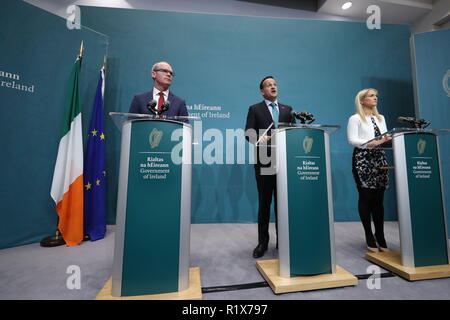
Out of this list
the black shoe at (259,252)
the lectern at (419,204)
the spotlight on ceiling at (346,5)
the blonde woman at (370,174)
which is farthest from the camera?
the spotlight on ceiling at (346,5)

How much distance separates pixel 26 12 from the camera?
2.38 m

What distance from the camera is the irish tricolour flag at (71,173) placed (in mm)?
2324

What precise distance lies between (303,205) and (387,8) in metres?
5.53

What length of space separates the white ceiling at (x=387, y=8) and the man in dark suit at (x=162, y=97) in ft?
13.7

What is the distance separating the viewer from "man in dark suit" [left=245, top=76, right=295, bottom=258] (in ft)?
6.12

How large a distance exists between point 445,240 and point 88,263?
2.96 metres

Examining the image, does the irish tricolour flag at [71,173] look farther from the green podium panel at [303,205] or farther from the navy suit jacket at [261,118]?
the green podium panel at [303,205]

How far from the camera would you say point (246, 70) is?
3373mm

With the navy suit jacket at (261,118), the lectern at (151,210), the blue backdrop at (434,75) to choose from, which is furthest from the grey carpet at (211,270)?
the blue backdrop at (434,75)

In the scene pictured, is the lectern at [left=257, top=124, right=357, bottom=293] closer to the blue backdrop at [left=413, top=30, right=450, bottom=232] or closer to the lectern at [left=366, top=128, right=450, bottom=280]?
the lectern at [left=366, top=128, right=450, bottom=280]

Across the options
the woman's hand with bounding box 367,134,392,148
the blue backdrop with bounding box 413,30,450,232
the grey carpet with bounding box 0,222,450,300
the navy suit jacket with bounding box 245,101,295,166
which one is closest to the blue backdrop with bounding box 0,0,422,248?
the blue backdrop with bounding box 413,30,450,232

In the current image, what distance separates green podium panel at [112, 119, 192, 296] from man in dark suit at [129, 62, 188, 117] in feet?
2.65

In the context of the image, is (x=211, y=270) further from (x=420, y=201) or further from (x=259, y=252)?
(x=420, y=201)
